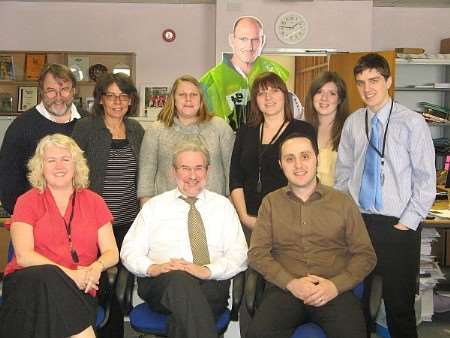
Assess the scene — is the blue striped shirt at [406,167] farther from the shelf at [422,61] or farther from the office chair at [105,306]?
the shelf at [422,61]

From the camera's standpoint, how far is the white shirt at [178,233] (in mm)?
2752

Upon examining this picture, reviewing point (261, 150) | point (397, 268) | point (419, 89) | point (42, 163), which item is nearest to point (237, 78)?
point (261, 150)

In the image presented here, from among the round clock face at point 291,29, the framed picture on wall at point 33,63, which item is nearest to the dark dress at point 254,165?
the round clock face at point 291,29

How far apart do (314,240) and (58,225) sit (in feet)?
3.82

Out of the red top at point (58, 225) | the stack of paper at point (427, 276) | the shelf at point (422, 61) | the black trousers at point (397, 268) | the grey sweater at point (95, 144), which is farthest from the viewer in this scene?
the shelf at point (422, 61)

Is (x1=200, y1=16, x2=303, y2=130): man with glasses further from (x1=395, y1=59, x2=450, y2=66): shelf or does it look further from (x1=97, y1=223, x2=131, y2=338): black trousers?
(x1=395, y1=59, x2=450, y2=66): shelf

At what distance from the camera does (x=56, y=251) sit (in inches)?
103

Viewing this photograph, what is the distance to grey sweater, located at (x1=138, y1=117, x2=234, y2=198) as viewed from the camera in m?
3.12

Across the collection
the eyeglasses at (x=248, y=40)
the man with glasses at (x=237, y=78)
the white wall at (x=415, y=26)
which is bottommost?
the man with glasses at (x=237, y=78)

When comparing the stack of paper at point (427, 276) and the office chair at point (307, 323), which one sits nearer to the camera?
the office chair at point (307, 323)

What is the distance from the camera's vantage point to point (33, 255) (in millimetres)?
2539

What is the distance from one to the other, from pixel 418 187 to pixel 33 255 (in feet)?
5.82

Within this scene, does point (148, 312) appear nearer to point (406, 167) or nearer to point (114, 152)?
point (114, 152)

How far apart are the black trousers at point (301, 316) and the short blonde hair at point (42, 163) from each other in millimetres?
1026
